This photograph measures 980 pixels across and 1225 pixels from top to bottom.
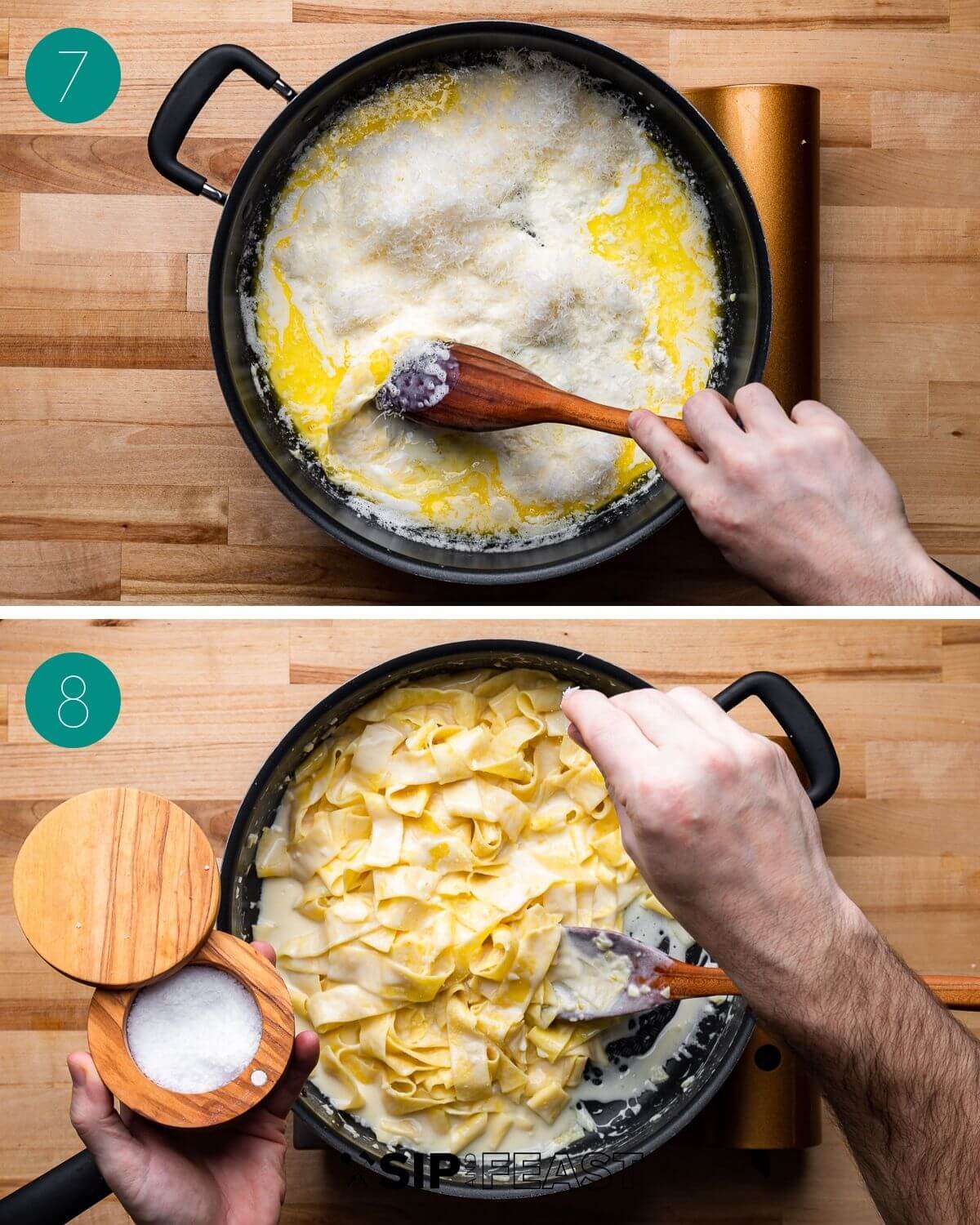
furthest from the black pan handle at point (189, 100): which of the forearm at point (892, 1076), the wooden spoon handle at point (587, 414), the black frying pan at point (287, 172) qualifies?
the forearm at point (892, 1076)

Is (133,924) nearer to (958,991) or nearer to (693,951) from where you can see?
(693,951)

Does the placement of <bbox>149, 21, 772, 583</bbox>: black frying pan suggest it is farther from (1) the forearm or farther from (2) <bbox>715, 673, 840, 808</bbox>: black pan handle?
(1) the forearm

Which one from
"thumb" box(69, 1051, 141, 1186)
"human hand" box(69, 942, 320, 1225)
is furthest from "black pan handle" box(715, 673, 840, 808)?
"thumb" box(69, 1051, 141, 1186)

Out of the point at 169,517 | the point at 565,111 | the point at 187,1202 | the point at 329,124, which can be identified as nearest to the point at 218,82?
the point at 329,124

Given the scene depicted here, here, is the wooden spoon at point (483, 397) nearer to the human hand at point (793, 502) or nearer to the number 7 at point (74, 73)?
the human hand at point (793, 502)

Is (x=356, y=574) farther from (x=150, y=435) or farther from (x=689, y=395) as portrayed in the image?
(x=689, y=395)

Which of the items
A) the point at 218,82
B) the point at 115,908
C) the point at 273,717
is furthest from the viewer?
the point at 273,717

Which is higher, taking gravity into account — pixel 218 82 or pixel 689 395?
pixel 218 82
